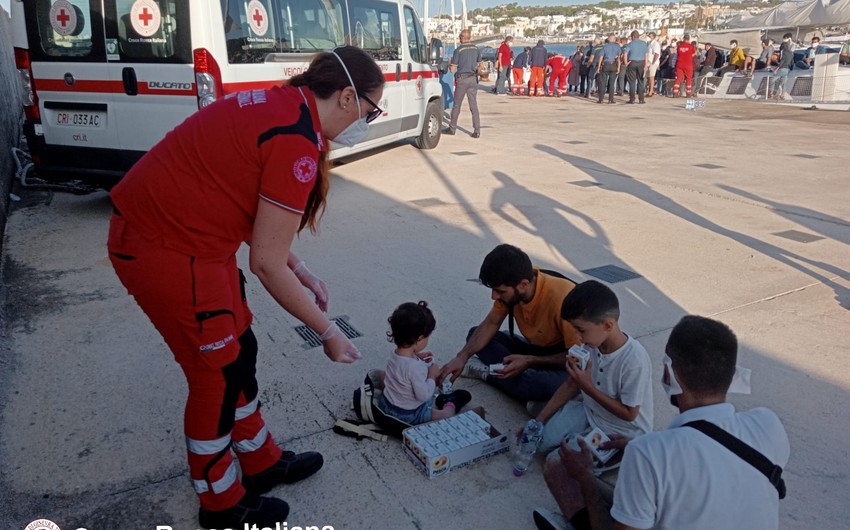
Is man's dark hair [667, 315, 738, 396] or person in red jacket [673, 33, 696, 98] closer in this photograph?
man's dark hair [667, 315, 738, 396]

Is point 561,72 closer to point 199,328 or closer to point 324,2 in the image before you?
point 324,2

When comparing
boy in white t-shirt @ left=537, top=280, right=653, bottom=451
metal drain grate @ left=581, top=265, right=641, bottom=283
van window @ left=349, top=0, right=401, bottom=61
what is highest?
van window @ left=349, top=0, right=401, bottom=61

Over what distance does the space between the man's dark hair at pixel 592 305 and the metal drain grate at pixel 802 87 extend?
67.0 ft

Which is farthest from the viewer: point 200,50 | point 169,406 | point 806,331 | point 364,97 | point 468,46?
point 468,46

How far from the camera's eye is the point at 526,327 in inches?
A: 135

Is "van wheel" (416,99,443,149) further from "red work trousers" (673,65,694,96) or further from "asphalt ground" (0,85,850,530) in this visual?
"red work trousers" (673,65,694,96)

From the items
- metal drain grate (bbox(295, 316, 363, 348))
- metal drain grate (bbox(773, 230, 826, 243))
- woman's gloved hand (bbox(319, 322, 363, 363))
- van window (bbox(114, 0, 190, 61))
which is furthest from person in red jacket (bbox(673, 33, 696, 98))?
woman's gloved hand (bbox(319, 322, 363, 363))

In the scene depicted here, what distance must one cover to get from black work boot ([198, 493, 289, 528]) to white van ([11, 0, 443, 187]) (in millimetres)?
4474

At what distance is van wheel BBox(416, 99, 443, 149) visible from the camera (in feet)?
35.7

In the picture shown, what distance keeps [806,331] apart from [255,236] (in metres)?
3.80

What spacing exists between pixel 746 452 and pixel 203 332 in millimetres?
1649

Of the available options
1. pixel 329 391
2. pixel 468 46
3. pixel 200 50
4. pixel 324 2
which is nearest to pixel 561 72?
pixel 468 46

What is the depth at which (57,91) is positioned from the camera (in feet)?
21.0

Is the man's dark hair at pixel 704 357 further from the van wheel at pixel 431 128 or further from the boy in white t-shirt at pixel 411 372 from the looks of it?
the van wheel at pixel 431 128
